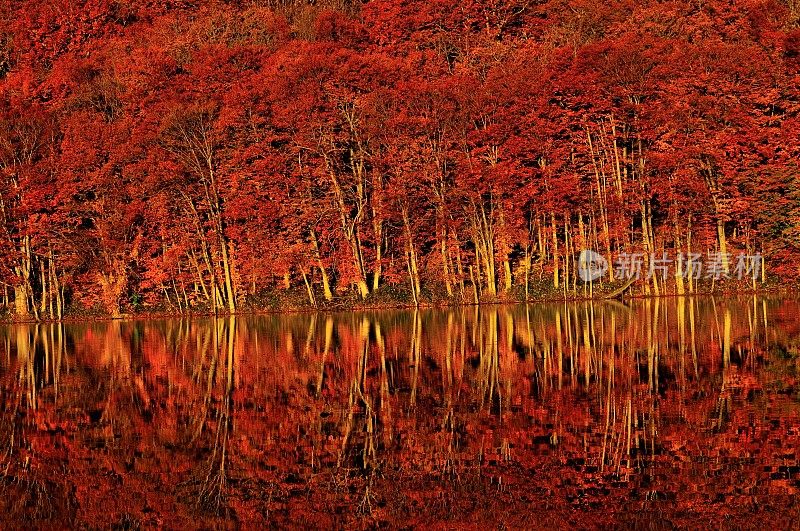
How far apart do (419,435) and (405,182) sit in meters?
38.6

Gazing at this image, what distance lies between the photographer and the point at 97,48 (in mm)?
75938

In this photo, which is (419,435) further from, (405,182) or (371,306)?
(405,182)

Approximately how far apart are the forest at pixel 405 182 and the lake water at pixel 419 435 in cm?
2516

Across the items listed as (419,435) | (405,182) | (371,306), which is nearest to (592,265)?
(405,182)

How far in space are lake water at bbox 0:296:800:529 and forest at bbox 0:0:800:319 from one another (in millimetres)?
25158

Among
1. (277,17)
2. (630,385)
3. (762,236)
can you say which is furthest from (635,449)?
(277,17)

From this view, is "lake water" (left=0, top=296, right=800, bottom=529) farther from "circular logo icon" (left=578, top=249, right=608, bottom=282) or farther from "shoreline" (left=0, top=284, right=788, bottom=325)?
"circular logo icon" (left=578, top=249, right=608, bottom=282)

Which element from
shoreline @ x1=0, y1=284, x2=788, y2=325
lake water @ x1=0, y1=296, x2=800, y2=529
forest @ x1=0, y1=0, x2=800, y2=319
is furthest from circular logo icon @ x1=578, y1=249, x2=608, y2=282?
lake water @ x1=0, y1=296, x2=800, y2=529

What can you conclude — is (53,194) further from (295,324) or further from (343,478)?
(343,478)

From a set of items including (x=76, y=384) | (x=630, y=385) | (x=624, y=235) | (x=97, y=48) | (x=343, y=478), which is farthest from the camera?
(x=97, y=48)

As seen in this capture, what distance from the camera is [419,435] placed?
568 inches

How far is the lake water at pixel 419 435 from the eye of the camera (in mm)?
10805

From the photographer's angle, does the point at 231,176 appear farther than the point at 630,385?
Yes

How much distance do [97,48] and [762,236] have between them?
170 ft
